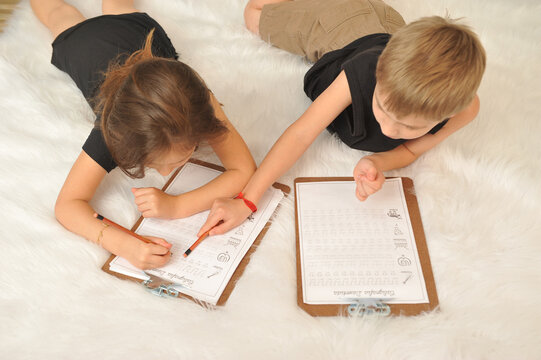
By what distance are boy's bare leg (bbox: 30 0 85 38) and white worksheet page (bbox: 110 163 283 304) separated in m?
0.58

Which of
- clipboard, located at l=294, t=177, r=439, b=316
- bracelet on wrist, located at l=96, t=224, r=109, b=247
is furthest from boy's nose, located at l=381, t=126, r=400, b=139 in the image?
bracelet on wrist, located at l=96, t=224, r=109, b=247

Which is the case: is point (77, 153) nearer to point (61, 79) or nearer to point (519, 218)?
point (61, 79)

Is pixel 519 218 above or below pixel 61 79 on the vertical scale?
below

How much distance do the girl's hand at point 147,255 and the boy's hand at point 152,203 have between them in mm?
69

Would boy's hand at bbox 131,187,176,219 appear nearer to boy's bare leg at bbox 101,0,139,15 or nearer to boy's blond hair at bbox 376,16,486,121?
boy's blond hair at bbox 376,16,486,121

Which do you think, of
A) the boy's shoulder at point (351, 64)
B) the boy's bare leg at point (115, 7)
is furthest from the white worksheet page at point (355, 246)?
the boy's bare leg at point (115, 7)

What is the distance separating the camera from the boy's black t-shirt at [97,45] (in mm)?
999

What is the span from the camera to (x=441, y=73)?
67cm

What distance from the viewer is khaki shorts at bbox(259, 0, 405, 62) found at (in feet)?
3.58

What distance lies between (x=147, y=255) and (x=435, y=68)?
1.91 ft

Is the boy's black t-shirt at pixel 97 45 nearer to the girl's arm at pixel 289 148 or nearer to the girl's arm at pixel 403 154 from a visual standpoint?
the girl's arm at pixel 289 148

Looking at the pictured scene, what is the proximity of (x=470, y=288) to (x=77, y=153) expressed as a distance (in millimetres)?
868

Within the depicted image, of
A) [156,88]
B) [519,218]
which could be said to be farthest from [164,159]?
[519,218]

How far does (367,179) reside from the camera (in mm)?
835
